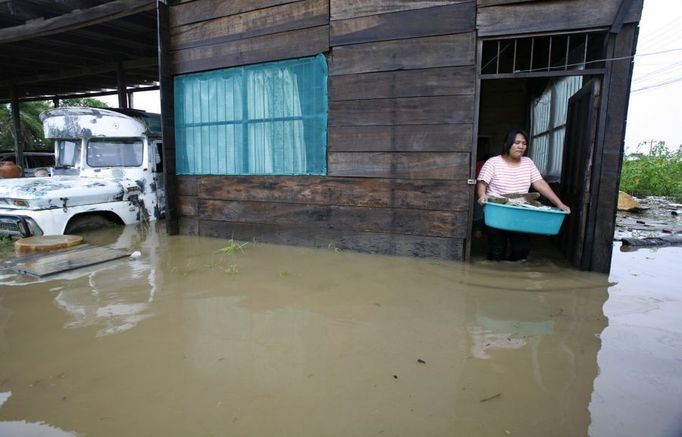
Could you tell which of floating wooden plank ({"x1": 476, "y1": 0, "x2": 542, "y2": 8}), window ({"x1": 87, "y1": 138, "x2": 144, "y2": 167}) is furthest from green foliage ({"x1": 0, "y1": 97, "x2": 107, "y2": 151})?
floating wooden plank ({"x1": 476, "y1": 0, "x2": 542, "y2": 8})

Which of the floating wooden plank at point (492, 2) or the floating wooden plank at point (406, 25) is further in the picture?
the floating wooden plank at point (406, 25)

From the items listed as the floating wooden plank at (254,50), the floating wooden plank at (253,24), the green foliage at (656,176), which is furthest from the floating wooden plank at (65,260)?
the green foliage at (656,176)

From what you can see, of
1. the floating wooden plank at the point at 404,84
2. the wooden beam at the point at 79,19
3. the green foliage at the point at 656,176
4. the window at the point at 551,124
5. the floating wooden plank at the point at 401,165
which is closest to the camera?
the floating wooden plank at the point at 404,84

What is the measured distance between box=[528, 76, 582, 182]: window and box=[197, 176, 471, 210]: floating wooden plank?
2572 mm

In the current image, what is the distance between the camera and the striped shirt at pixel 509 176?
169 inches

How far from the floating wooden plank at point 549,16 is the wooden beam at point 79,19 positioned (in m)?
4.67

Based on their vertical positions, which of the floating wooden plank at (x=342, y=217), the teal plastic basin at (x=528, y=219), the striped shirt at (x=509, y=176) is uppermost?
the striped shirt at (x=509, y=176)

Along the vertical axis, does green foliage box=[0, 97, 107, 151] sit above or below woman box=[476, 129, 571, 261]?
above

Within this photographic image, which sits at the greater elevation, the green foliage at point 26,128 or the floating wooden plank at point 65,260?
the green foliage at point 26,128

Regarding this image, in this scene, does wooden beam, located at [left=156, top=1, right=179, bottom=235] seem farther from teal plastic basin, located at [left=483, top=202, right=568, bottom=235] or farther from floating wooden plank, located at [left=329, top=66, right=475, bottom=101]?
teal plastic basin, located at [left=483, top=202, right=568, bottom=235]

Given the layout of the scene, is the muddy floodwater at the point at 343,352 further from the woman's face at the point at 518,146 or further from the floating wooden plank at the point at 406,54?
the floating wooden plank at the point at 406,54

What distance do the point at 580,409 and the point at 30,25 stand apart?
30.0ft

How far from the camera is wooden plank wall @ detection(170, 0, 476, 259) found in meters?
4.48

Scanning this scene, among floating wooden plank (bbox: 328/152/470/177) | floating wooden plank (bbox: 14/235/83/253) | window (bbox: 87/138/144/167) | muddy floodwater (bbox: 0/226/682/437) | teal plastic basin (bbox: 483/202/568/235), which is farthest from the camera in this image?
window (bbox: 87/138/144/167)
